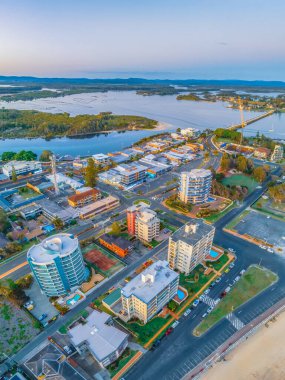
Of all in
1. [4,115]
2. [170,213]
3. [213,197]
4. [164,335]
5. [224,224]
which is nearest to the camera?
[164,335]

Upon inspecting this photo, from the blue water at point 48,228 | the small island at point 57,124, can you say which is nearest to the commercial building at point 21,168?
the blue water at point 48,228

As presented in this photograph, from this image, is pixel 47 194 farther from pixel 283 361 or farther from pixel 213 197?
pixel 283 361

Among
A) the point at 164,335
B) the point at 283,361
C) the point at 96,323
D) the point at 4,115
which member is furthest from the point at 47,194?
the point at 4,115

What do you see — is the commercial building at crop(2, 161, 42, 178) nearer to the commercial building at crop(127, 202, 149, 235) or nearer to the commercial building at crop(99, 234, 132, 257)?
the commercial building at crop(99, 234, 132, 257)

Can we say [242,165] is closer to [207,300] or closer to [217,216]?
[217,216]

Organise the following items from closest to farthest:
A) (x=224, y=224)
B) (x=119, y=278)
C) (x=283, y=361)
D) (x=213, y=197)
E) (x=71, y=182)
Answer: (x=283, y=361)
(x=119, y=278)
(x=224, y=224)
(x=213, y=197)
(x=71, y=182)

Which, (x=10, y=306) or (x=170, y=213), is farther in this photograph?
(x=170, y=213)
